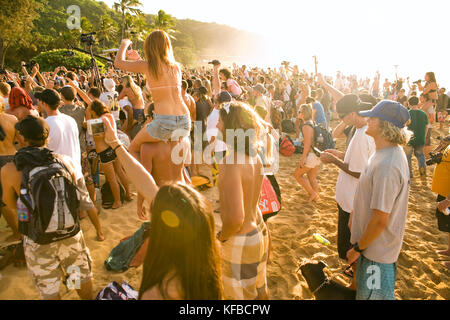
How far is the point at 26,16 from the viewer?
31.5 meters

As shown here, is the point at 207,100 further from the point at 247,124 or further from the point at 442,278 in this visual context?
the point at 442,278

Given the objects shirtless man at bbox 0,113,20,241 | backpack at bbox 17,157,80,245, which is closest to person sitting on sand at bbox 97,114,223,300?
backpack at bbox 17,157,80,245

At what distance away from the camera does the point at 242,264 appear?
6.66 ft

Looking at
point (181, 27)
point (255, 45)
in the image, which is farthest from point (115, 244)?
point (255, 45)

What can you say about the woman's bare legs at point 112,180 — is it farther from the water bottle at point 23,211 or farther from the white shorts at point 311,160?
the white shorts at point 311,160

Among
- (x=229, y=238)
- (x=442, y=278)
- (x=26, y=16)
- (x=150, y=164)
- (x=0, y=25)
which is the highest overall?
(x=26, y=16)

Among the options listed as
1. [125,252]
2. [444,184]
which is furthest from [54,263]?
[444,184]

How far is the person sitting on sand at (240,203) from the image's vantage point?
1.83 meters

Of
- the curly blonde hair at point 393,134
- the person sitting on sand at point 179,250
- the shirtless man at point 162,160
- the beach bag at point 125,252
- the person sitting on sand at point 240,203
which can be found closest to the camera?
the person sitting on sand at point 179,250

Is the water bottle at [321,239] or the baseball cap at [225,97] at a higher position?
the baseball cap at [225,97]

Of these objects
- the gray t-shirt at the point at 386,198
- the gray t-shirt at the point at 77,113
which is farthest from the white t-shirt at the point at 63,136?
the gray t-shirt at the point at 386,198

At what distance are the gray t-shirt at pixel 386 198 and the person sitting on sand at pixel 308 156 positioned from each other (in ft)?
9.16

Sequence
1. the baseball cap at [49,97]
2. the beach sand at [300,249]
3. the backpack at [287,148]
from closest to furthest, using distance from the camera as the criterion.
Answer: the beach sand at [300,249], the baseball cap at [49,97], the backpack at [287,148]
